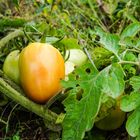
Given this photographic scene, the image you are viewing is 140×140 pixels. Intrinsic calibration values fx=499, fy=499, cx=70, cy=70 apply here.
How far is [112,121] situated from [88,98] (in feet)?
0.91

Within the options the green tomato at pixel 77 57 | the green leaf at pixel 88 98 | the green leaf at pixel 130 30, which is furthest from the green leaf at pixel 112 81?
the green tomato at pixel 77 57

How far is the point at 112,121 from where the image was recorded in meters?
1.40

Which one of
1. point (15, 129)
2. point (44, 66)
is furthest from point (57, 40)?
point (15, 129)

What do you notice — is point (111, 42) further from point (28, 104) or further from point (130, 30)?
point (28, 104)

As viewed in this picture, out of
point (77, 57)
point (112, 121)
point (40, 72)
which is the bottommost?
point (112, 121)

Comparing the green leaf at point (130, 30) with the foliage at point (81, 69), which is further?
the green leaf at point (130, 30)

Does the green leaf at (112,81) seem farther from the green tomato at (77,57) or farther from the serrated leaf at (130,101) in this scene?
the green tomato at (77,57)

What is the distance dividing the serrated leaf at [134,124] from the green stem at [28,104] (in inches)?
11.6

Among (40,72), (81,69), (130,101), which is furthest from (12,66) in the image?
(130,101)

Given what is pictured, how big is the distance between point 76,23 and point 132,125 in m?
0.97

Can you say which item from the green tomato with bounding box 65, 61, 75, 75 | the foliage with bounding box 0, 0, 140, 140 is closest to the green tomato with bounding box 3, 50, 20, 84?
the foliage with bounding box 0, 0, 140, 140

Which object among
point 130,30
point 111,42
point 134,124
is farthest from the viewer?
point 130,30

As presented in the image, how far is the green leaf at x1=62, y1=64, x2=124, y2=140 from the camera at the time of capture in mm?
1126

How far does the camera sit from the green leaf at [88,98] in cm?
113
